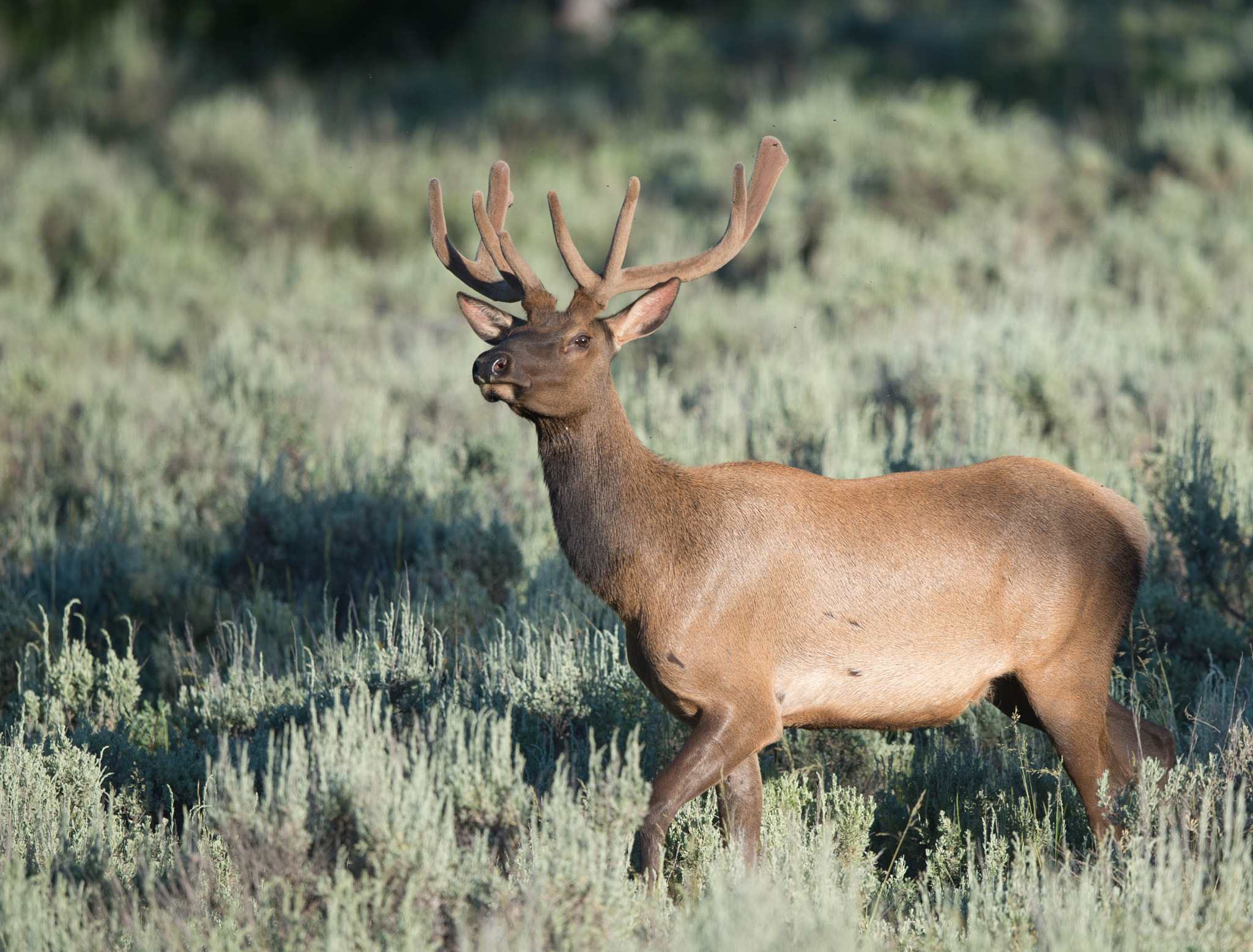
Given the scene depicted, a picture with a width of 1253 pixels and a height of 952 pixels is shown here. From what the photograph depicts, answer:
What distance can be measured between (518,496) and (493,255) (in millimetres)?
2981

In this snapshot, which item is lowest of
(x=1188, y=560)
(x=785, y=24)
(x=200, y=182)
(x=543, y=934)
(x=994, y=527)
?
(x=543, y=934)

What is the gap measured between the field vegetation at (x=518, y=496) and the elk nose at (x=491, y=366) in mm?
1028

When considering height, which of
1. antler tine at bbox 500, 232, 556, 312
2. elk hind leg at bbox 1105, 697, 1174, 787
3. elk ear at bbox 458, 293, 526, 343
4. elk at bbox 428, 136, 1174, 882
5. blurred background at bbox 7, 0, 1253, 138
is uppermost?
blurred background at bbox 7, 0, 1253, 138

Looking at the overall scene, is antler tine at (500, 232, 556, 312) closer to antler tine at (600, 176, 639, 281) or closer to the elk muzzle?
antler tine at (600, 176, 639, 281)

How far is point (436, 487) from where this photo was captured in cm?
726

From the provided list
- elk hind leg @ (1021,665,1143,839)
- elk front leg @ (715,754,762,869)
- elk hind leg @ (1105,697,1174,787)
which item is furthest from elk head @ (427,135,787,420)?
elk hind leg @ (1105,697,1174,787)

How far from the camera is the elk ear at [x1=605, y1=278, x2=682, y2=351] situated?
4152 millimetres

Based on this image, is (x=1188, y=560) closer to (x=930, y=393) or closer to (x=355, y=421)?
(x=930, y=393)

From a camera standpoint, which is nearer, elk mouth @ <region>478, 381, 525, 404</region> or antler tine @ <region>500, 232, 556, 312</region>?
elk mouth @ <region>478, 381, 525, 404</region>

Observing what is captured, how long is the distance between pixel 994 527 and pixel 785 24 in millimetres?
19546

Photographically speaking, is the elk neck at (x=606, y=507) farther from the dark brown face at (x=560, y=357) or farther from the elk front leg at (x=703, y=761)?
the elk front leg at (x=703, y=761)

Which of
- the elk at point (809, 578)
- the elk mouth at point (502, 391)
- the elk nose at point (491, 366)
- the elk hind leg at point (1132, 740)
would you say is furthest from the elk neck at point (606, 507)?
the elk hind leg at point (1132, 740)

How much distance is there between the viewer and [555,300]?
13.7 ft

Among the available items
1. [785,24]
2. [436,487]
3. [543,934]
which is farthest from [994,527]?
[785,24]
